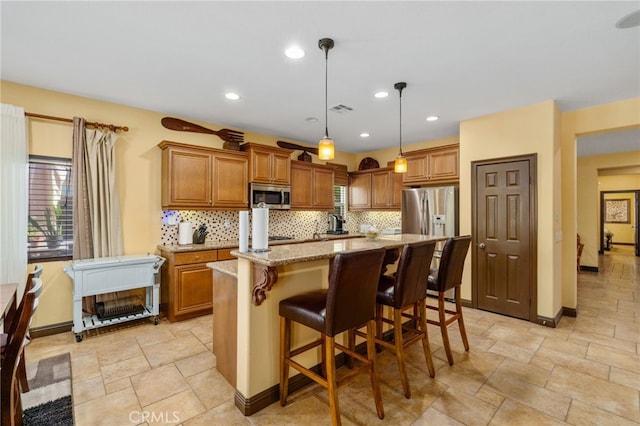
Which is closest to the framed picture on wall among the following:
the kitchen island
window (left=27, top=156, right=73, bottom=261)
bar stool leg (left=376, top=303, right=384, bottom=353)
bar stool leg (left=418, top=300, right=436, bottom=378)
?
bar stool leg (left=418, top=300, right=436, bottom=378)

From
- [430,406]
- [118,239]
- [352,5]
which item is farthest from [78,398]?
[352,5]

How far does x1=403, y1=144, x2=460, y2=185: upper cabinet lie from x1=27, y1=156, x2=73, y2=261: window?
4.81m

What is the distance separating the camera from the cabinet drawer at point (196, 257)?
146 inches

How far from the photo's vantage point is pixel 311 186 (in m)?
5.50

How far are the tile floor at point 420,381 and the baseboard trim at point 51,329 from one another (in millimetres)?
133

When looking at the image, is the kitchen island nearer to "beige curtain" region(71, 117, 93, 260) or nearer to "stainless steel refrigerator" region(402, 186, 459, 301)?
"beige curtain" region(71, 117, 93, 260)

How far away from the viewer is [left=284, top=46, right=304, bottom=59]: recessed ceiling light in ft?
8.08

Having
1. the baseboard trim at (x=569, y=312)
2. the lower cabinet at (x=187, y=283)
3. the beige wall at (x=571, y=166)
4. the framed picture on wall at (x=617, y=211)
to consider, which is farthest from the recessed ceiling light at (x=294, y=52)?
the framed picture on wall at (x=617, y=211)

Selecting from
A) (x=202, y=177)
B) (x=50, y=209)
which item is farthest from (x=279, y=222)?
(x=50, y=209)

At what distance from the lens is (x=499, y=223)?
402cm

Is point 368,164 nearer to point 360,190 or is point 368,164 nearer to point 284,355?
point 360,190

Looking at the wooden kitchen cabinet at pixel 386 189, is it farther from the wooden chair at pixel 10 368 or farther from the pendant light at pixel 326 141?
the wooden chair at pixel 10 368

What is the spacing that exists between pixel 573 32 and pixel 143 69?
3648 mm

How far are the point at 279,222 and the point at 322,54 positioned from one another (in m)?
3.31
